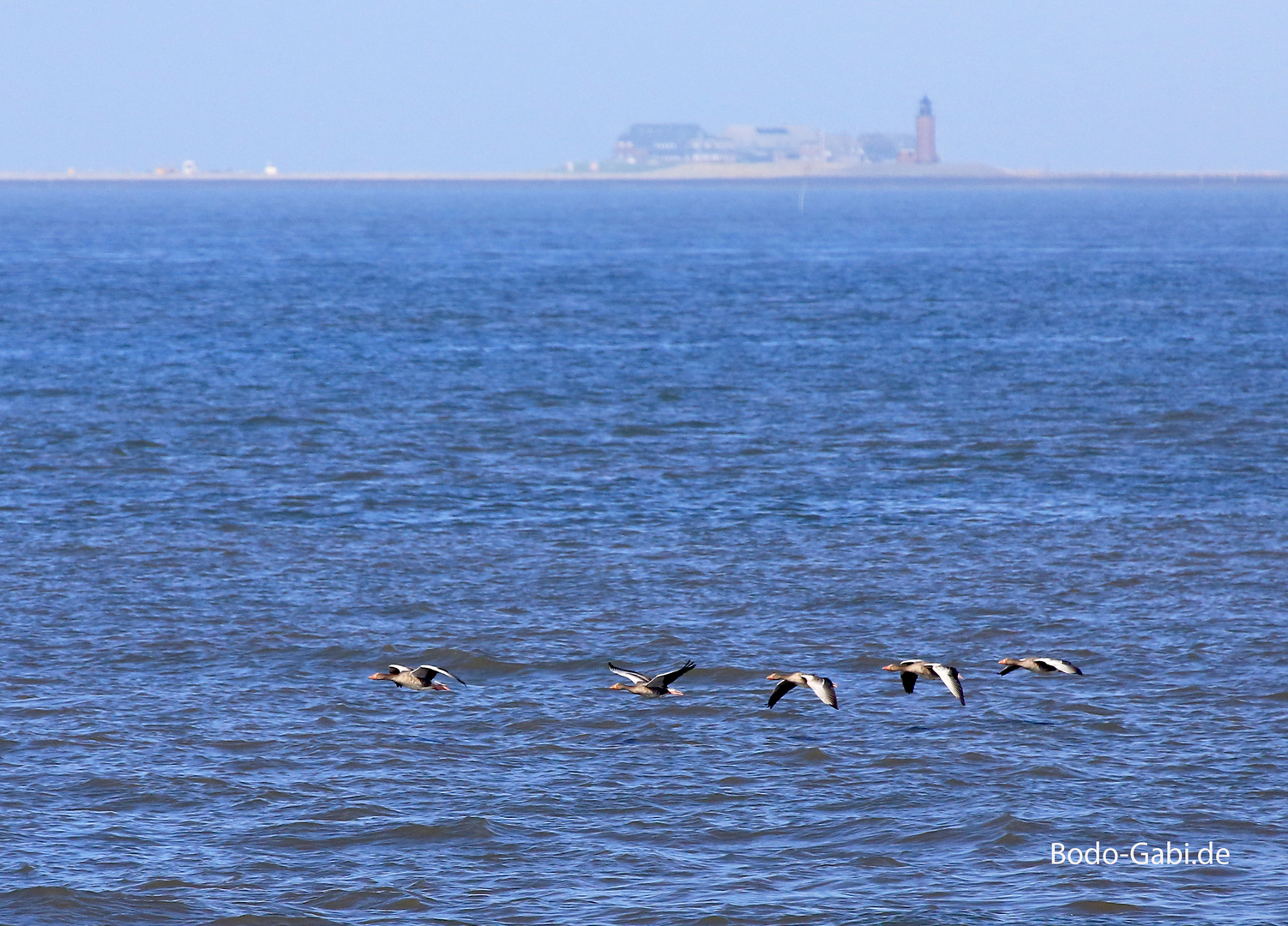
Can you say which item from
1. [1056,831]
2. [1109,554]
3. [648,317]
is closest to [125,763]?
[1056,831]

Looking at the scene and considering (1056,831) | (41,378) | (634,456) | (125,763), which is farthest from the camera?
(41,378)

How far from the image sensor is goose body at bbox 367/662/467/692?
709 inches

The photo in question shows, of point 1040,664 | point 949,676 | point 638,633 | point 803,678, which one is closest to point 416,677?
point 638,633

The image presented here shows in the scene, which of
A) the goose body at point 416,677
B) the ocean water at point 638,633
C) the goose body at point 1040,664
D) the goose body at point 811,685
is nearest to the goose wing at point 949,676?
the ocean water at point 638,633

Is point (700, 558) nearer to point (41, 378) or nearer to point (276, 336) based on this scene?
point (41, 378)

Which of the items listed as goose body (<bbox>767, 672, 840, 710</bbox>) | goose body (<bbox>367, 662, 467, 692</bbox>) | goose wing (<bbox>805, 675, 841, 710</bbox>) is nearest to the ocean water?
goose body (<bbox>367, 662, 467, 692</bbox>)

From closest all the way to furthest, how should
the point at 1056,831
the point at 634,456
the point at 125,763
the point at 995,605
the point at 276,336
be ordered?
the point at 1056,831 < the point at 125,763 < the point at 995,605 < the point at 634,456 < the point at 276,336

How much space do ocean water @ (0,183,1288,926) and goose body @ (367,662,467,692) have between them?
326 mm

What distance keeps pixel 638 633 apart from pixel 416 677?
4.43m

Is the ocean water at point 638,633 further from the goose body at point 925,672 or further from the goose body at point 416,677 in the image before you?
the goose body at point 925,672

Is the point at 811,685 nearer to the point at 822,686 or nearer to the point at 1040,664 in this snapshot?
the point at 822,686

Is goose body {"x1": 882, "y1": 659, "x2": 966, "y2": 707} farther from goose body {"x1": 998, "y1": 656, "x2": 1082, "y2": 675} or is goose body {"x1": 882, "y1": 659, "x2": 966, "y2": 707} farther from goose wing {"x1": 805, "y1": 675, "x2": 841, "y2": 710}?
goose body {"x1": 998, "y1": 656, "x2": 1082, "y2": 675}

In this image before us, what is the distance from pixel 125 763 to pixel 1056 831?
10.0 m

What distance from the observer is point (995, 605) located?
23625 millimetres
